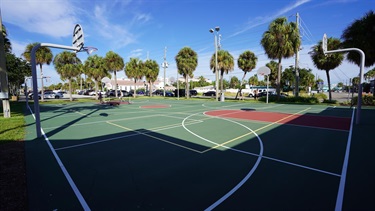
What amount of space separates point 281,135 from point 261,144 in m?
2.18

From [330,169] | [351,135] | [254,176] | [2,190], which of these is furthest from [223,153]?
[351,135]

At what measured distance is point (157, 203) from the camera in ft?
13.2

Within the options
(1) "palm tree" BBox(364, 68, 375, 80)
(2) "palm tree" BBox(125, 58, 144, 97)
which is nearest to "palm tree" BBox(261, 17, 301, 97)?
(2) "palm tree" BBox(125, 58, 144, 97)

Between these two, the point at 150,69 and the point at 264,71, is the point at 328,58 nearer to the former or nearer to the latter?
the point at 264,71

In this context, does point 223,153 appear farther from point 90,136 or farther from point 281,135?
point 90,136

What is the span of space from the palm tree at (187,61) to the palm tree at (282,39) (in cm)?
1593

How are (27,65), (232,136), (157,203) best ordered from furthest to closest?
(27,65), (232,136), (157,203)

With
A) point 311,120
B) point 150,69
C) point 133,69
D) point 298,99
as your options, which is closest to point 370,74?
point 298,99

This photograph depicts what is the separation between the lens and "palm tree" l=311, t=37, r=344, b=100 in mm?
25123

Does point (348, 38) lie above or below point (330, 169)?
above

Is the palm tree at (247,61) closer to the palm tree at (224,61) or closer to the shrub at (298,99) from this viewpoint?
the palm tree at (224,61)

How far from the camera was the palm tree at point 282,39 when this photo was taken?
2577cm

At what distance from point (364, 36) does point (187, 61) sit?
2690cm

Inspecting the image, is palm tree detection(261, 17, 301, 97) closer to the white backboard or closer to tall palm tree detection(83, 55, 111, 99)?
the white backboard
